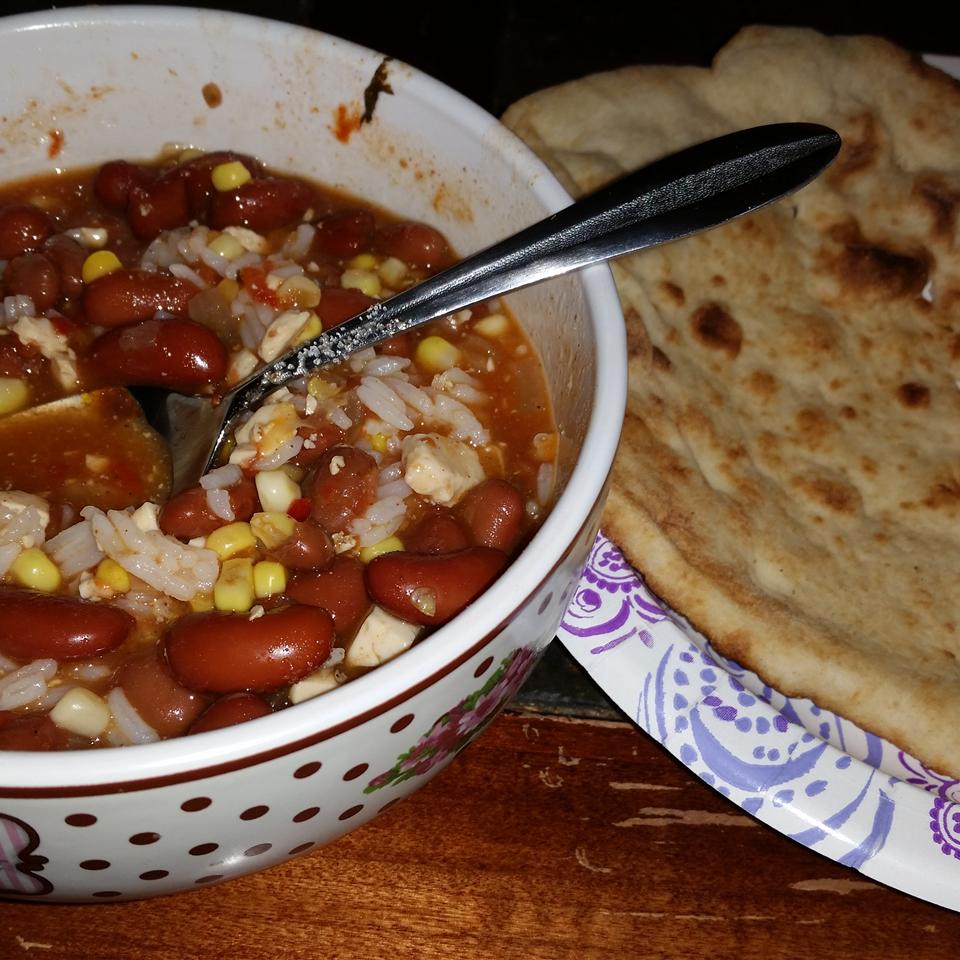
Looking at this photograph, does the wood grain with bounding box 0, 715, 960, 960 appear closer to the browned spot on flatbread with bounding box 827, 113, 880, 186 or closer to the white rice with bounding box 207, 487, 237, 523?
the white rice with bounding box 207, 487, 237, 523

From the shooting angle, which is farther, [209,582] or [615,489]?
[615,489]

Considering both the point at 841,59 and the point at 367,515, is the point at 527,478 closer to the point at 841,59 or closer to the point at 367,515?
the point at 367,515

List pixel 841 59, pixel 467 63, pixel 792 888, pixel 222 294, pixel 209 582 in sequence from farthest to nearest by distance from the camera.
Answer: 1. pixel 467 63
2. pixel 841 59
3. pixel 222 294
4. pixel 792 888
5. pixel 209 582

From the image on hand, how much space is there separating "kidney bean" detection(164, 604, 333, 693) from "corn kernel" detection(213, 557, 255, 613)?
0.31 feet

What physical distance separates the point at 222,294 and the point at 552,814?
1374 mm

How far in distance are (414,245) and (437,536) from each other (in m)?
0.84

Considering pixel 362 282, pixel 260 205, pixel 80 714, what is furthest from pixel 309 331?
pixel 80 714

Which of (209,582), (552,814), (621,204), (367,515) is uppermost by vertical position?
(621,204)

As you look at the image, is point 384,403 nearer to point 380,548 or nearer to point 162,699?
point 380,548

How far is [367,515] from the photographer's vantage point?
215 centimetres

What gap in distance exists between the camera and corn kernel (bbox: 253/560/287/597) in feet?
6.80

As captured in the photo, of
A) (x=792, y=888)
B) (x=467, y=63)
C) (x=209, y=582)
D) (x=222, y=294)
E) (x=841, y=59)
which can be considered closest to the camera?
(x=209, y=582)

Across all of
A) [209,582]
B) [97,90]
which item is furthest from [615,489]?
[97,90]

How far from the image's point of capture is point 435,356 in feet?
7.98
